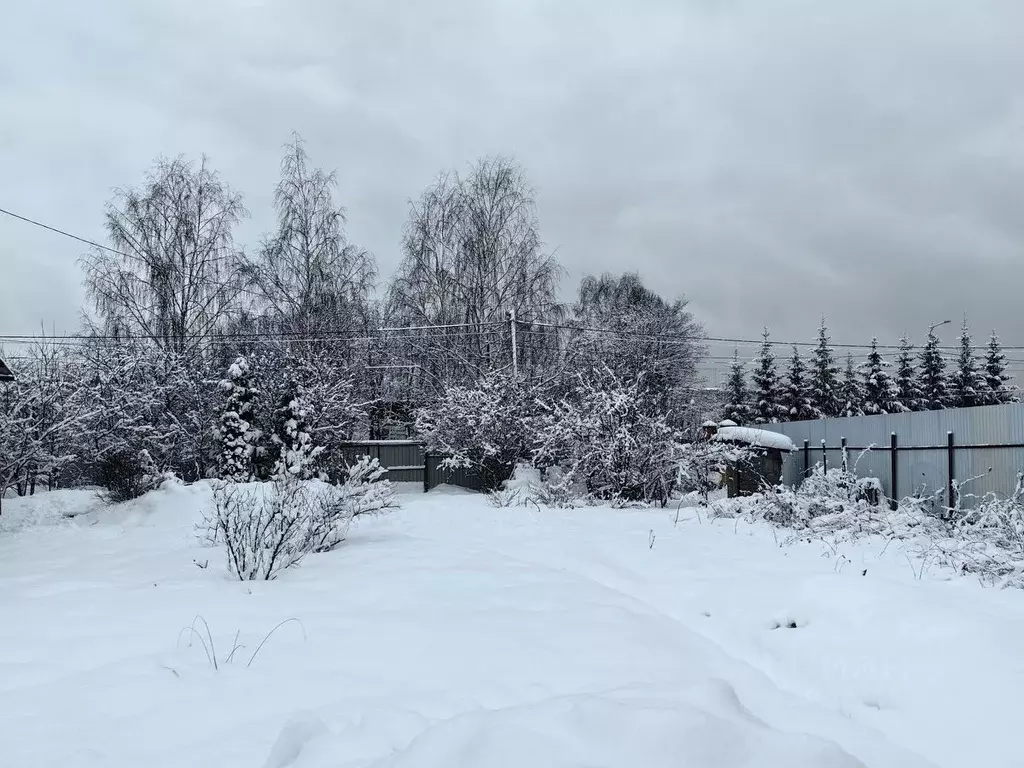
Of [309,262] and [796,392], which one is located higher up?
[309,262]

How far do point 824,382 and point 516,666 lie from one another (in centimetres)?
3678

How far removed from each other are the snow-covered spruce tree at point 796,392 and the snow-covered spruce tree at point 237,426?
94.2ft

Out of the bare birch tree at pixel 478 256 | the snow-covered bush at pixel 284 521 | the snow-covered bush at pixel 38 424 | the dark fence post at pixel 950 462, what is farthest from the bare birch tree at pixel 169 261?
the dark fence post at pixel 950 462

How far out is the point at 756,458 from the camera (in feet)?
58.4

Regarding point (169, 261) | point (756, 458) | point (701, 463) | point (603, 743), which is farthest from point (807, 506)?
point (169, 261)

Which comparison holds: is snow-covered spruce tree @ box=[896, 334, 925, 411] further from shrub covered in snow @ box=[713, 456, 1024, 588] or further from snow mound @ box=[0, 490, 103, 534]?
snow mound @ box=[0, 490, 103, 534]

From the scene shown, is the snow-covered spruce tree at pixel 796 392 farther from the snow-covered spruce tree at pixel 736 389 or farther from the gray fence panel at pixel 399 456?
the gray fence panel at pixel 399 456

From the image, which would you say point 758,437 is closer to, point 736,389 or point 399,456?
point 399,456

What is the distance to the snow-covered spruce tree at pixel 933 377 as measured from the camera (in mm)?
35969

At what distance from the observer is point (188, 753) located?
8.17 ft

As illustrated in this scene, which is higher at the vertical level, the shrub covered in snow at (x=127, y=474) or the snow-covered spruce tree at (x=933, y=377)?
the snow-covered spruce tree at (x=933, y=377)

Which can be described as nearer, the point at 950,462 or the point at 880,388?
the point at 950,462

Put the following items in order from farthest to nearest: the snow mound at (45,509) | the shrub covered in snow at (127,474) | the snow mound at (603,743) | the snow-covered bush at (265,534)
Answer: the shrub covered in snow at (127,474), the snow mound at (45,509), the snow-covered bush at (265,534), the snow mound at (603,743)

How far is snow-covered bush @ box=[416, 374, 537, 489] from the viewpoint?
16734mm
